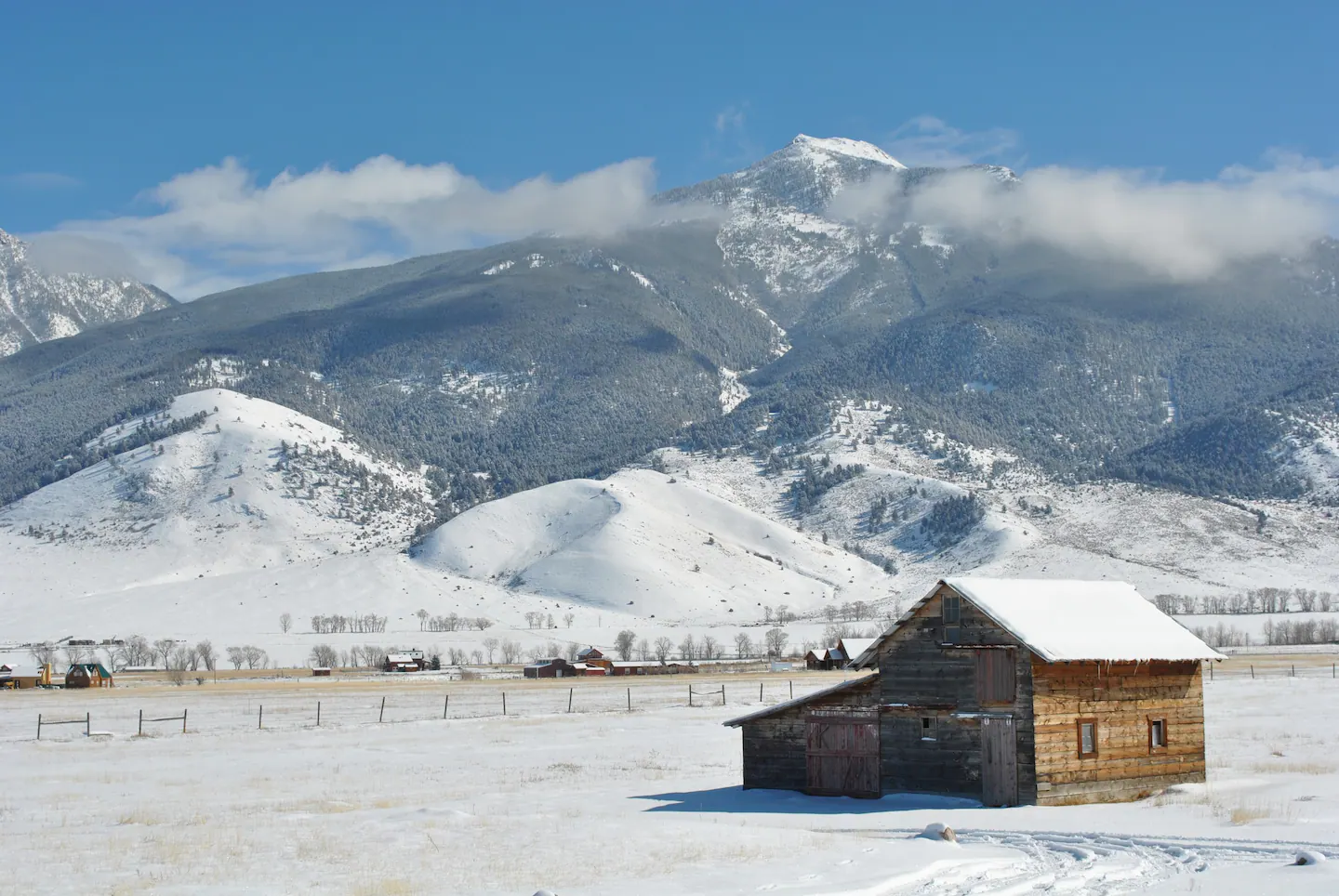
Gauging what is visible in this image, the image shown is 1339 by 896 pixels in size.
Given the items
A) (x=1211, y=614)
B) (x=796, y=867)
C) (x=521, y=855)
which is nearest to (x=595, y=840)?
(x=521, y=855)

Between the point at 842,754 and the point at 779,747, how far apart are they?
1952 mm

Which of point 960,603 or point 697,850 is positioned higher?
point 960,603

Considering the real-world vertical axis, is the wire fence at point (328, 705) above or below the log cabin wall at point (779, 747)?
below

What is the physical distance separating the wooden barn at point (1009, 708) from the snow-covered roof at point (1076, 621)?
1.9 inches

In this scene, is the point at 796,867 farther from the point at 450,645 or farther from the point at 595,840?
the point at 450,645

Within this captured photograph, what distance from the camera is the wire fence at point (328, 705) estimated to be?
2677 inches

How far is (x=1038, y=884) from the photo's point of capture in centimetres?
2280

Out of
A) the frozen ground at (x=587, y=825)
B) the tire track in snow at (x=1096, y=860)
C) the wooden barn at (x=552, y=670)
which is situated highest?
the tire track in snow at (x=1096, y=860)

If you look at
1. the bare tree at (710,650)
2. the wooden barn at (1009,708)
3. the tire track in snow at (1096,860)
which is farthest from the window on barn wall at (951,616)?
the bare tree at (710,650)

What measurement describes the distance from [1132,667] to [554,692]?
206 ft

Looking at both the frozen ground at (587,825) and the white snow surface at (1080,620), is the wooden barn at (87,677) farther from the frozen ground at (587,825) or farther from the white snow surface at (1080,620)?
the white snow surface at (1080,620)

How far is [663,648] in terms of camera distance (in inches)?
6383

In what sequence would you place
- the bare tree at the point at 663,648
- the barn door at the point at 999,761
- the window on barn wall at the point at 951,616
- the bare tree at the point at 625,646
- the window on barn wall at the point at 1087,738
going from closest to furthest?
the barn door at the point at 999,761 → the window on barn wall at the point at 1087,738 → the window on barn wall at the point at 951,616 → the bare tree at the point at 663,648 → the bare tree at the point at 625,646

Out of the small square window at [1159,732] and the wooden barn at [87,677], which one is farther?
the wooden barn at [87,677]
